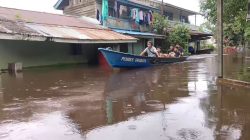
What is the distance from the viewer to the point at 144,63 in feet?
58.2

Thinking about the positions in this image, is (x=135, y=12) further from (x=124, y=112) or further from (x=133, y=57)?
(x=124, y=112)

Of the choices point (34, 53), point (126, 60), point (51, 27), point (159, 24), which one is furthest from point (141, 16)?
point (126, 60)

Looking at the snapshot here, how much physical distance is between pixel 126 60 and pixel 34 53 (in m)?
5.30

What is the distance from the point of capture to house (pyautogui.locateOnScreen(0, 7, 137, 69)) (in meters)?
15.4

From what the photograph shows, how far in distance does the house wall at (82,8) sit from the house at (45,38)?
1.89m

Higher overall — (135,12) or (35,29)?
(135,12)

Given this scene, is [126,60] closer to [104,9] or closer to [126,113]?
[104,9]

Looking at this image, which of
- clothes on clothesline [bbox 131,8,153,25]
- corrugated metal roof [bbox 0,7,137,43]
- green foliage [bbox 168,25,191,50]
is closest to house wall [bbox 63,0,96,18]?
corrugated metal roof [bbox 0,7,137,43]

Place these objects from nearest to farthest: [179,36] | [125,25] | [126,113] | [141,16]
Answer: [126,113] < [125,25] < [141,16] < [179,36]

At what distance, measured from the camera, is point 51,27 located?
18.1 m

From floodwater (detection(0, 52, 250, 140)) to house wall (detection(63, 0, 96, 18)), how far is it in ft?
52.8

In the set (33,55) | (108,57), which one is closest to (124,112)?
(108,57)

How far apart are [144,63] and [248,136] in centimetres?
1313

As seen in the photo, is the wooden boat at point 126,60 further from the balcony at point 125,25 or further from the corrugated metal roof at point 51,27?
the balcony at point 125,25
